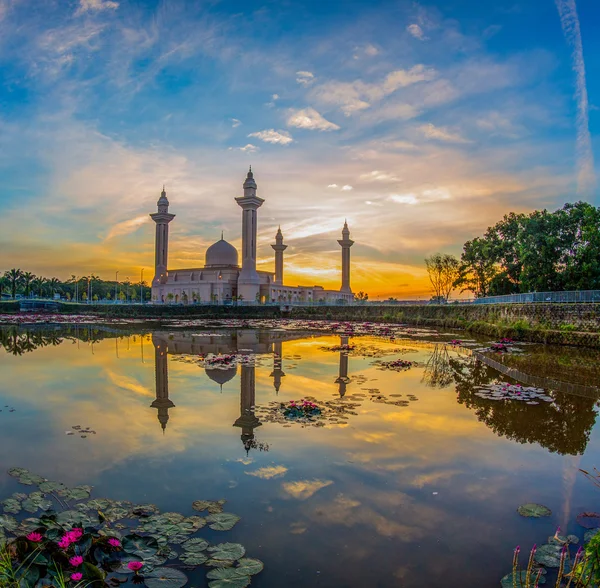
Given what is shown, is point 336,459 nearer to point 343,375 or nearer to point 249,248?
point 343,375

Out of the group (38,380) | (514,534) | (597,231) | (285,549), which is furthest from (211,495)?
(597,231)

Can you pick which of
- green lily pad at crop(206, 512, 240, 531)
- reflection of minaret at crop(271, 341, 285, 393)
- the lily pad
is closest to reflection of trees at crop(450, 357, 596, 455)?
the lily pad

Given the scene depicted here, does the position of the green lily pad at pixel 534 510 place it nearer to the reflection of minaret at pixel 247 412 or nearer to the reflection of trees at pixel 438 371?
the reflection of minaret at pixel 247 412

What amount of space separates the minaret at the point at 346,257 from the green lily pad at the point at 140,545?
82854mm

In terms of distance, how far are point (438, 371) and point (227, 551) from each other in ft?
44.0

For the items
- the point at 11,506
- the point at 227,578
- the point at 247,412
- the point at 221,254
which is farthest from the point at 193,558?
the point at 221,254

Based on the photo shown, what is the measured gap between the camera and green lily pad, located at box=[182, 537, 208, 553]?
5075 millimetres

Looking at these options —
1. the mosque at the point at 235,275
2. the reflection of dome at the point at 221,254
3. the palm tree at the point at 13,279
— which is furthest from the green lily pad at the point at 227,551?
the palm tree at the point at 13,279

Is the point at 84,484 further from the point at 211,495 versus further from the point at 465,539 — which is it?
the point at 465,539

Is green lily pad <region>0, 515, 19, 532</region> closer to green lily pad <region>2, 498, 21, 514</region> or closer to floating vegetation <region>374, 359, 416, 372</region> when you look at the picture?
green lily pad <region>2, 498, 21, 514</region>

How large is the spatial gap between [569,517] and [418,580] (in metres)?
2.53

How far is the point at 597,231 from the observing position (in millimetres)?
34438

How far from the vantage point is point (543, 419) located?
10.5 metres

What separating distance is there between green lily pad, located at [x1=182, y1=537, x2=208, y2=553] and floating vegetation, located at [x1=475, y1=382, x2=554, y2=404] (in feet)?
30.9
